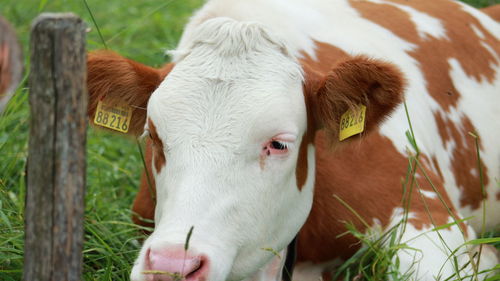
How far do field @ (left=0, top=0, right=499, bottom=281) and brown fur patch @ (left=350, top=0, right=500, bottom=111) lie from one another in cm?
136

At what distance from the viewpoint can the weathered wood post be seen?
2.16 m

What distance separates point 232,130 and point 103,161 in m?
2.39

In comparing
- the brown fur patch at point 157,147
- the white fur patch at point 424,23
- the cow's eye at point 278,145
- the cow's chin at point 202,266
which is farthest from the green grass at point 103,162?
the white fur patch at point 424,23

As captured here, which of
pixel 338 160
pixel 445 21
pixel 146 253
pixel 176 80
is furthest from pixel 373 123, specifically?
pixel 445 21

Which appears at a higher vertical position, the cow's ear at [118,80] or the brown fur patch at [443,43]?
the cow's ear at [118,80]

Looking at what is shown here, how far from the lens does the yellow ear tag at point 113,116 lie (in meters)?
3.56

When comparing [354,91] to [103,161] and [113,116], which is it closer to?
[113,116]

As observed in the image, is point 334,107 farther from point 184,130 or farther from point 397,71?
point 184,130

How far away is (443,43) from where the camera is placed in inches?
199

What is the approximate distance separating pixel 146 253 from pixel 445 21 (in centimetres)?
317

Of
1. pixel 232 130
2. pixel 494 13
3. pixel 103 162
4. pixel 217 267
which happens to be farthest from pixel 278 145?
pixel 494 13

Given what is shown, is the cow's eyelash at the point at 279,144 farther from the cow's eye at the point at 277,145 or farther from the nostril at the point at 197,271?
the nostril at the point at 197,271

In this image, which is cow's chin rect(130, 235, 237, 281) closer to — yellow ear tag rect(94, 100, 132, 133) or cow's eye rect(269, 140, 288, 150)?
cow's eye rect(269, 140, 288, 150)

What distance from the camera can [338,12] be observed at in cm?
488
